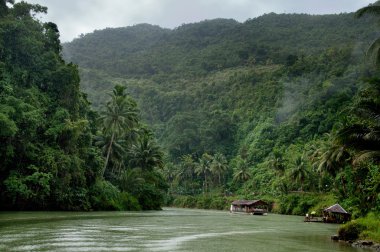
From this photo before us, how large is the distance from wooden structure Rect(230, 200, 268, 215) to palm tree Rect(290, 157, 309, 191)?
673cm

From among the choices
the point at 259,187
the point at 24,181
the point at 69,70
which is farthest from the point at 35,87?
the point at 259,187

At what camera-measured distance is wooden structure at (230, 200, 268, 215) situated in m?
67.6

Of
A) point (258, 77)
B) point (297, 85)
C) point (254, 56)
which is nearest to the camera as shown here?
point (297, 85)

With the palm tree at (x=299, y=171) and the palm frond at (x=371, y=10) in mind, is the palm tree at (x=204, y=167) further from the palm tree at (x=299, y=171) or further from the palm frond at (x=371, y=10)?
the palm frond at (x=371, y=10)

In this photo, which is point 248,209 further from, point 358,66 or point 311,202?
point 358,66

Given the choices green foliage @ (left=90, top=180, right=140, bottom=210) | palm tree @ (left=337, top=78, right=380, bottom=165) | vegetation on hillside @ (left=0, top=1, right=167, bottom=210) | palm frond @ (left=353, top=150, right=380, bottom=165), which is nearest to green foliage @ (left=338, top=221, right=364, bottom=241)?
palm tree @ (left=337, top=78, right=380, bottom=165)

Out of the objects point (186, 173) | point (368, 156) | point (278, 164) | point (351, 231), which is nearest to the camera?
point (368, 156)

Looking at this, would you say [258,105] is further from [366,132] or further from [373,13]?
[366,132]

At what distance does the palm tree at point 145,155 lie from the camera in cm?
6950

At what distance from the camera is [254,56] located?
580 ft

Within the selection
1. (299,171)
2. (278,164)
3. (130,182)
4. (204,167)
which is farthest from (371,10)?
(204,167)

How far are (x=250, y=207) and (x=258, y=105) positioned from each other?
56.5m

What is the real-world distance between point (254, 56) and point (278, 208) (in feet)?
360

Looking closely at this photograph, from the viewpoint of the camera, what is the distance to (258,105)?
123m
